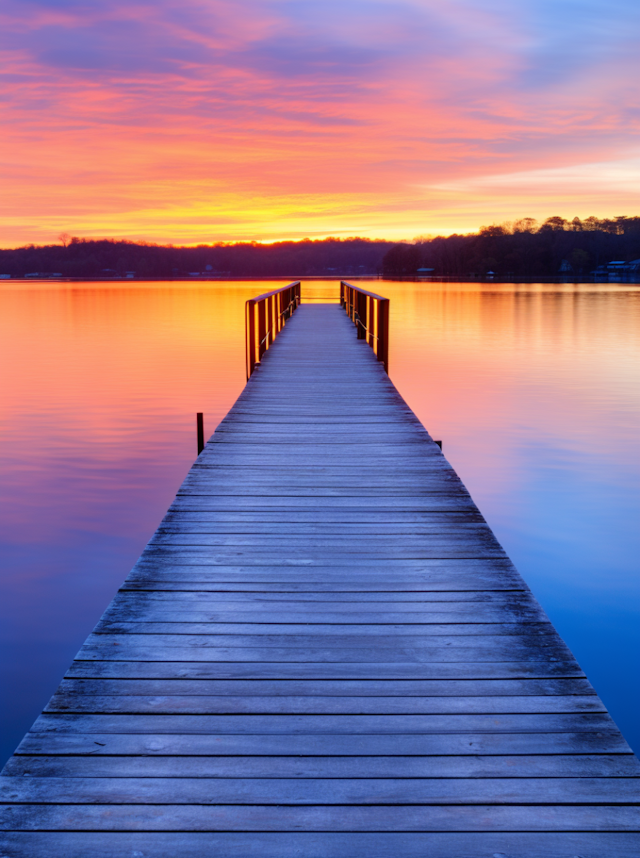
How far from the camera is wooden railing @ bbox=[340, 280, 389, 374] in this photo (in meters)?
9.59

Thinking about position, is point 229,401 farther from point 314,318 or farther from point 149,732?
point 149,732

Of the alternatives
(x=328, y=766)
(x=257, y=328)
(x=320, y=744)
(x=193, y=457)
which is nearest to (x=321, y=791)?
(x=328, y=766)

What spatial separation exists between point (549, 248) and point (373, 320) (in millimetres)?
104347

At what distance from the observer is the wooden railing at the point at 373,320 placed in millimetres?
9586

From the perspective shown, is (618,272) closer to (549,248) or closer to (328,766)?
(549,248)

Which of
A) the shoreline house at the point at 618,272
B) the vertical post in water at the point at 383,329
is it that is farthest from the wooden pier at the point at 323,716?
the shoreline house at the point at 618,272

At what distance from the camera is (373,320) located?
42.2ft

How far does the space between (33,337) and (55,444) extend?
19.4m

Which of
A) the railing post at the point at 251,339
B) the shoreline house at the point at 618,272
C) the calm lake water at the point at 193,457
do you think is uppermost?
the shoreline house at the point at 618,272

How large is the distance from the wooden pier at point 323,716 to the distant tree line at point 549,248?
11225cm

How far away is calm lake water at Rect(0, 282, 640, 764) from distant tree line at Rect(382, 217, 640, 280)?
86163mm

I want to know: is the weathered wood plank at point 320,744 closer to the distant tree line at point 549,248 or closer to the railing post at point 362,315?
the railing post at point 362,315

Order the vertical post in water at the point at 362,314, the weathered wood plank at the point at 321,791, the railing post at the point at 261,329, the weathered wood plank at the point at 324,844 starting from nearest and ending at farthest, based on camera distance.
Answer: the weathered wood plank at the point at 324,844 < the weathered wood plank at the point at 321,791 < the railing post at the point at 261,329 < the vertical post in water at the point at 362,314

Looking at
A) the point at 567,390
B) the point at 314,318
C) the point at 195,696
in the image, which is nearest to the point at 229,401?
the point at 314,318
